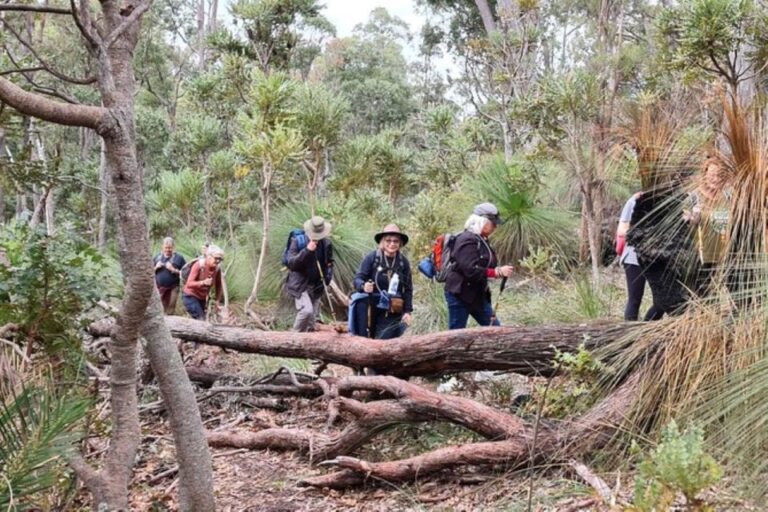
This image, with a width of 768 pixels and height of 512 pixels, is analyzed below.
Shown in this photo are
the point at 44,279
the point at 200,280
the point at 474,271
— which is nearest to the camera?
the point at 44,279

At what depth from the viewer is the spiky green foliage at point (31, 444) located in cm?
203

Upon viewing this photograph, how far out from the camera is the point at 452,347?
4.31 meters

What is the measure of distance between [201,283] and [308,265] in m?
1.69

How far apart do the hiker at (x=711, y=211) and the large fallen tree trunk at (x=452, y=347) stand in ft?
2.47

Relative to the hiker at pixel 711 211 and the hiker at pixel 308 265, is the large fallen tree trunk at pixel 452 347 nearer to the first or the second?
the hiker at pixel 711 211

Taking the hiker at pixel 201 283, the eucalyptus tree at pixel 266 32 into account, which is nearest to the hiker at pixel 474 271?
the hiker at pixel 201 283

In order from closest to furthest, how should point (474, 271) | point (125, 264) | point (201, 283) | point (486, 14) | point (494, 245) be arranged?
1. point (125, 264)
2. point (474, 271)
3. point (201, 283)
4. point (494, 245)
5. point (486, 14)

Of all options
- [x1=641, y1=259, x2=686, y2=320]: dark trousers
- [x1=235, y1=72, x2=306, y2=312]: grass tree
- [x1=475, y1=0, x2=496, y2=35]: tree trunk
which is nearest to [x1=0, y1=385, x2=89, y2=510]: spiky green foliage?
[x1=641, y1=259, x2=686, y2=320]: dark trousers

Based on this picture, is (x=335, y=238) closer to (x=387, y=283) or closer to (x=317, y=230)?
(x=317, y=230)

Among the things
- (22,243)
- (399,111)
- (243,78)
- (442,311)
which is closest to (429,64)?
(399,111)

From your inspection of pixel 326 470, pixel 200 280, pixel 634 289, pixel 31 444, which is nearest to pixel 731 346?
pixel 634 289

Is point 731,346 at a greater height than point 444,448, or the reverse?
point 731,346

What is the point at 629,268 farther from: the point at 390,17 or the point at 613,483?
the point at 390,17

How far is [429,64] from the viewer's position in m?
26.7
